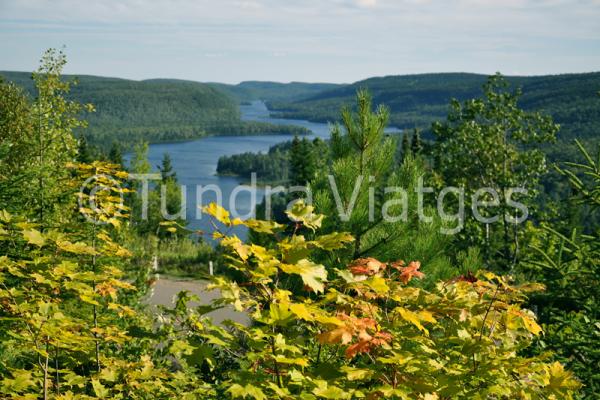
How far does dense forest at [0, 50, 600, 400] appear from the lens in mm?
2336

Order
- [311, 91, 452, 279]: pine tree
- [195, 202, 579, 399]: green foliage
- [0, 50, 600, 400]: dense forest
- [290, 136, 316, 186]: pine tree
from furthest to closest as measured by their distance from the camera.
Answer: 1. [290, 136, 316, 186]: pine tree
2. [311, 91, 452, 279]: pine tree
3. [0, 50, 600, 400]: dense forest
4. [195, 202, 579, 399]: green foliage

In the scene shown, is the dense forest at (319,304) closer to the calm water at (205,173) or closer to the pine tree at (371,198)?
the pine tree at (371,198)

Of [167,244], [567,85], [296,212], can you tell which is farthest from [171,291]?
[567,85]

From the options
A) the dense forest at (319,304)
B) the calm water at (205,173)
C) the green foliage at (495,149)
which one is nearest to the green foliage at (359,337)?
the dense forest at (319,304)

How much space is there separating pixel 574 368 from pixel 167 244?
2678 cm

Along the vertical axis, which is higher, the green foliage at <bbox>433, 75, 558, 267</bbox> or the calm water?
the green foliage at <bbox>433, 75, 558, 267</bbox>

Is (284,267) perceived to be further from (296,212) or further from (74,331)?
(74,331)

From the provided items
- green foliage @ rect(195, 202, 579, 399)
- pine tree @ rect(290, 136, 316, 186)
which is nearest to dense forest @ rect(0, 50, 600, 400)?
green foliage @ rect(195, 202, 579, 399)

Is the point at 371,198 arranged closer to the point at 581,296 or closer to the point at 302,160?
the point at 581,296

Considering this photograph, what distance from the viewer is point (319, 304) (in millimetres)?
2457

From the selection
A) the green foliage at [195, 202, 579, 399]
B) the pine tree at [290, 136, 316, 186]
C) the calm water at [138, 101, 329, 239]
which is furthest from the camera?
the calm water at [138, 101, 329, 239]

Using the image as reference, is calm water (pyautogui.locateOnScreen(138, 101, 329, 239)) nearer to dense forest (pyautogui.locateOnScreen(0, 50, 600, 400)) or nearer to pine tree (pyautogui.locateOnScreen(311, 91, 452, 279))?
pine tree (pyautogui.locateOnScreen(311, 91, 452, 279))

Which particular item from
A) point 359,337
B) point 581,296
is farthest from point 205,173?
point 359,337

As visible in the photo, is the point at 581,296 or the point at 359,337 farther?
the point at 581,296
